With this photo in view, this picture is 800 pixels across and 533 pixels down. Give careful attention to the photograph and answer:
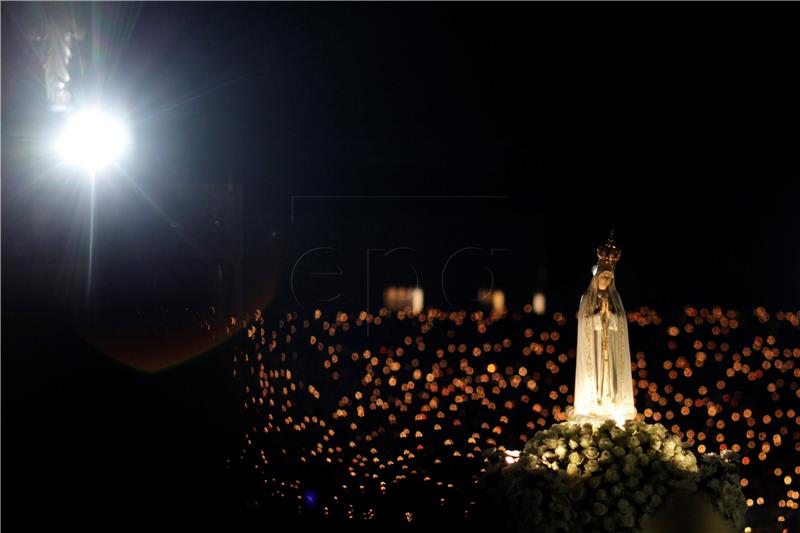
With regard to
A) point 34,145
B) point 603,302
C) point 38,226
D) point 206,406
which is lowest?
point 206,406

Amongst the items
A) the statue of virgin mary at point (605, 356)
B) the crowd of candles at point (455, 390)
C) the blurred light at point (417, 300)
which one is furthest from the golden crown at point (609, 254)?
the blurred light at point (417, 300)

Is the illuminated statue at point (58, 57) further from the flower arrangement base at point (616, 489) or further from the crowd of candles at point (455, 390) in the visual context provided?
the flower arrangement base at point (616, 489)

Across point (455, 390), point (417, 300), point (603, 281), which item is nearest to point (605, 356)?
point (603, 281)

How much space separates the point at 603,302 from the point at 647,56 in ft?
5.47

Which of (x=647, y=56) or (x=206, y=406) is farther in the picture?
(x=647, y=56)

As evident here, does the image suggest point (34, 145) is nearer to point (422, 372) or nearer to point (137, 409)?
point (137, 409)

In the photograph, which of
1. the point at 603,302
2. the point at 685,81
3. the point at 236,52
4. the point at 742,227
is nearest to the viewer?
the point at 603,302

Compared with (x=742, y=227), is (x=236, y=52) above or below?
above

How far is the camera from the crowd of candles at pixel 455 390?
3.95 m

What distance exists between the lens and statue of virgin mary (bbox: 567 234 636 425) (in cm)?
288

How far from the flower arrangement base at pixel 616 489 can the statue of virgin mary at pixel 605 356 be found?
236mm

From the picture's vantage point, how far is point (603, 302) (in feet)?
9.51

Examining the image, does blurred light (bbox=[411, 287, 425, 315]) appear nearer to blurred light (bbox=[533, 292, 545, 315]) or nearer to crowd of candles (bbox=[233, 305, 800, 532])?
crowd of candles (bbox=[233, 305, 800, 532])

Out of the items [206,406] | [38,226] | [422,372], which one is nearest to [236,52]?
[38,226]
